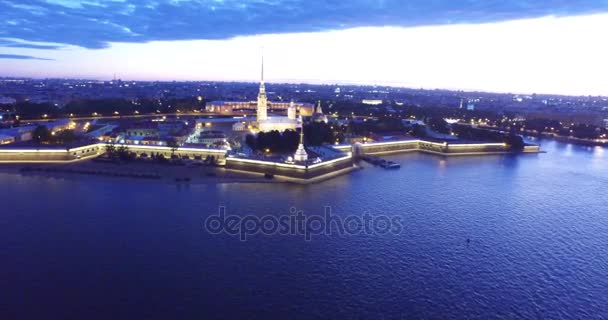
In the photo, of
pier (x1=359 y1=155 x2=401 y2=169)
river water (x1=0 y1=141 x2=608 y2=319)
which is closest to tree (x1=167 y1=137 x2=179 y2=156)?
river water (x1=0 y1=141 x2=608 y2=319)

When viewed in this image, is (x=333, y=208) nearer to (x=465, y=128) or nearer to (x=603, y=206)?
(x=603, y=206)

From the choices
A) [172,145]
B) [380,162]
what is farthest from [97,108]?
[380,162]

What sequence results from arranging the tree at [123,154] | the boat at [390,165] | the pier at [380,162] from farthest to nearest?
1. the pier at [380,162]
2. the boat at [390,165]
3. the tree at [123,154]

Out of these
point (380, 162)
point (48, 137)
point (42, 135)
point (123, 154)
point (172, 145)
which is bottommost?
point (380, 162)

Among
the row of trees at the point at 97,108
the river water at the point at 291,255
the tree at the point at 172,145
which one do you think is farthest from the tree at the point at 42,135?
the row of trees at the point at 97,108

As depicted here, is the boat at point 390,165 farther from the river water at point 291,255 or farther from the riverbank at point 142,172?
the riverbank at point 142,172

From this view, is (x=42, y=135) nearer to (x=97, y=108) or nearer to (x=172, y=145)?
(x=172, y=145)

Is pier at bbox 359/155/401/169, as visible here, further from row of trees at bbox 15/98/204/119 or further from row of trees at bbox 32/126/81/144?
row of trees at bbox 15/98/204/119

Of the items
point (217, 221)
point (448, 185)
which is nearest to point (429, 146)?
point (448, 185)
